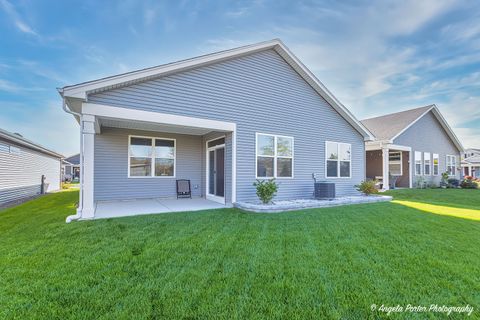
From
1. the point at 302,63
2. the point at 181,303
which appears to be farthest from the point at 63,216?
the point at 302,63

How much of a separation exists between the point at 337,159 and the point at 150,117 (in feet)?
26.0

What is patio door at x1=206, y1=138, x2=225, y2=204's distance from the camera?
865 centimetres

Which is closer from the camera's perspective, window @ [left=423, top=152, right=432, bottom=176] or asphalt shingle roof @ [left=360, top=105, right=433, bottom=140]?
asphalt shingle roof @ [left=360, top=105, right=433, bottom=140]

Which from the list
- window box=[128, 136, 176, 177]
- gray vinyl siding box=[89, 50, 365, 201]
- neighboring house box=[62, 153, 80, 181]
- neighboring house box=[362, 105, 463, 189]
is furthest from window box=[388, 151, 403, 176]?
neighboring house box=[62, 153, 80, 181]

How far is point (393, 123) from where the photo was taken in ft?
54.6

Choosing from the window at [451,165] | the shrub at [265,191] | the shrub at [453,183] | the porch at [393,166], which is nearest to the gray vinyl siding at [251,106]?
the shrub at [265,191]

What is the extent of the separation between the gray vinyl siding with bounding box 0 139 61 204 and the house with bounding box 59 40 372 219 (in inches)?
Answer: 198

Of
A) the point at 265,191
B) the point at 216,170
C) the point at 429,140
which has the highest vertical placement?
the point at 429,140

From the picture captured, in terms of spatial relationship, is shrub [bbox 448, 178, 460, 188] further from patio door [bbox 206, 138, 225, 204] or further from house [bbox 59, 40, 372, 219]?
patio door [bbox 206, 138, 225, 204]

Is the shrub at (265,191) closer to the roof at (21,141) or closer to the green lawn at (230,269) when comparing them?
the green lawn at (230,269)

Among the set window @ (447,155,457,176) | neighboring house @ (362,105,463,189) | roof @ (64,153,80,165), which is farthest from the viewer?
roof @ (64,153,80,165)

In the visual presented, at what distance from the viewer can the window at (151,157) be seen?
29.4ft

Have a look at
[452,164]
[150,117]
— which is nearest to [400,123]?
[452,164]

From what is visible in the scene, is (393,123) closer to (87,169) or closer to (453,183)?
(453,183)
